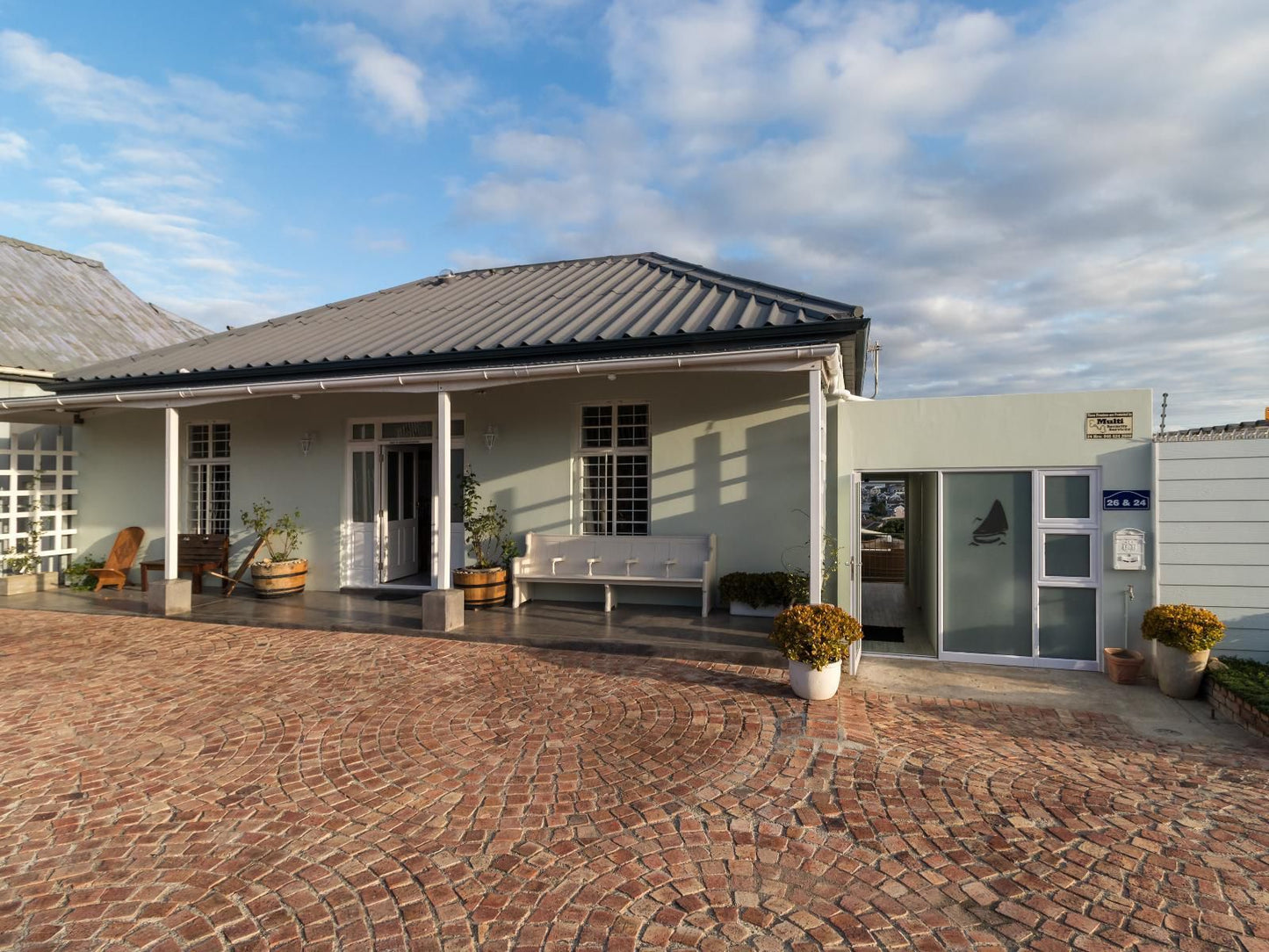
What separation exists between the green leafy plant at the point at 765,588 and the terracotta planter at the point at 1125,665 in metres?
2.85

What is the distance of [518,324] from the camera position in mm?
8680

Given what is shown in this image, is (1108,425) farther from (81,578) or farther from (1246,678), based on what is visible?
(81,578)

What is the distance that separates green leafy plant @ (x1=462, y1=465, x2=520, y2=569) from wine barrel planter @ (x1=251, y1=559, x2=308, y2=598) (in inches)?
100.0

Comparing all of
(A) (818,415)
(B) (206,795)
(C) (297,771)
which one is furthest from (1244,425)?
(B) (206,795)

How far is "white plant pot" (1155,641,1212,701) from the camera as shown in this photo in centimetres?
540

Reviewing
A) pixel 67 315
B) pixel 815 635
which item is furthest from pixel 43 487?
pixel 815 635

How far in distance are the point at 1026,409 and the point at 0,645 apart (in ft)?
34.7

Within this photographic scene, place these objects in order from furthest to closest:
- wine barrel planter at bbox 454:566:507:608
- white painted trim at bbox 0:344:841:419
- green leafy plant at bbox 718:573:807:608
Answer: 1. wine barrel planter at bbox 454:566:507:608
2. green leafy plant at bbox 718:573:807:608
3. white painted trim at bbox 0:344:841:419

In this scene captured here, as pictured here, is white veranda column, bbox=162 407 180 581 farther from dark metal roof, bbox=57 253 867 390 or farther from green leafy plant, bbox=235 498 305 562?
green leafy plant, bbox=235 498 305 562

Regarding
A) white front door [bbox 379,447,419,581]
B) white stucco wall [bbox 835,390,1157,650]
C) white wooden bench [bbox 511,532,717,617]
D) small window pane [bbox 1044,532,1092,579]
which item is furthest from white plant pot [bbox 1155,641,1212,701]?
white front door [bbox 379,447,419,581]

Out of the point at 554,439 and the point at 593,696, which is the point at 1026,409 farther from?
the point at 554,439

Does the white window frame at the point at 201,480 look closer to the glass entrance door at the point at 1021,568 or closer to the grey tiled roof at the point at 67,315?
the grey tiled roof at the point at 67,315

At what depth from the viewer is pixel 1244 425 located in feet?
22.4

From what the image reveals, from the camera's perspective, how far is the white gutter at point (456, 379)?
236 inches
